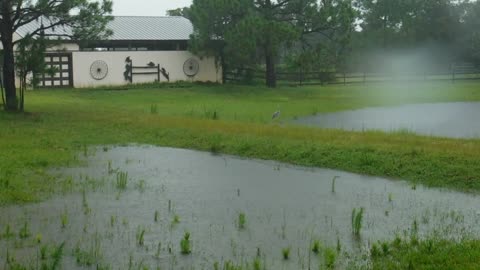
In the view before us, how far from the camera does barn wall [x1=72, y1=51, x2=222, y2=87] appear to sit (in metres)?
34.0

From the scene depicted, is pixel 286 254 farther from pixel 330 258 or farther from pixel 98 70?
pixel 98 70

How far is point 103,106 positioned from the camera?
24.4 meters

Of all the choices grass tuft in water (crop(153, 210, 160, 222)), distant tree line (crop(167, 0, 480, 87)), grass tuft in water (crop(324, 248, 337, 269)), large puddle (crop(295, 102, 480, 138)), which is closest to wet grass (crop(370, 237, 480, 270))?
grass tuft in water (crop(324, 248, 337, 269))

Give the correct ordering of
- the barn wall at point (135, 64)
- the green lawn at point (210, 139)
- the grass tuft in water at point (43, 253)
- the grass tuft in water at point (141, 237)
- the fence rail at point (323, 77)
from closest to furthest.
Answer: the grass tuft in water at point (43, 253)
the grass tuft in water at point (141, 237)
the green lawn at point (210, 139)
the barn wall at point (135, 64)
the fence rail at point (323, 77)

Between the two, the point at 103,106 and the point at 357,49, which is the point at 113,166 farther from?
the point at 357,49

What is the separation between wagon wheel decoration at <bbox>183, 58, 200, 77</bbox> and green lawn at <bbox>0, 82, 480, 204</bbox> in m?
8.78

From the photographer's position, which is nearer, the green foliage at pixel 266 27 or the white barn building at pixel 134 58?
the green foliage at pixel 266 27

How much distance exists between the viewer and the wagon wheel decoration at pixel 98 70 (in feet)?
113

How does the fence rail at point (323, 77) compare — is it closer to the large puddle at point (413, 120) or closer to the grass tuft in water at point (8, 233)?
the large puddle at point (413, 120)

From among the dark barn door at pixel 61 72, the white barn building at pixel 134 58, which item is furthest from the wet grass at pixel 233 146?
the white barn building at pixel 134 58

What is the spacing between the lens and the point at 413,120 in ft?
67.2

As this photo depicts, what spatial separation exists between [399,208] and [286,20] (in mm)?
26905

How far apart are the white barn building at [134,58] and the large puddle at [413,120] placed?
47.2ft

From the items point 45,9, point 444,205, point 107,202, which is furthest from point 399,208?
point 45,9
